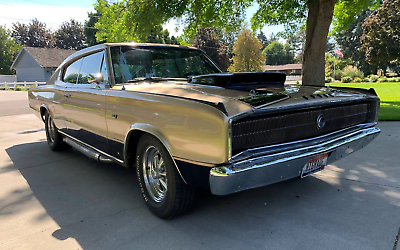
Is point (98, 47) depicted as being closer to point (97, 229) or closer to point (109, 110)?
point (109, 110)

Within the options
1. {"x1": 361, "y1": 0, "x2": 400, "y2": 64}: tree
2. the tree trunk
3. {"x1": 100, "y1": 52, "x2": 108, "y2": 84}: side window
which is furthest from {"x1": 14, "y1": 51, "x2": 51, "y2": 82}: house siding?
{"x1": 100, "y1": 52, "x2": 108, "y2": 84}: side window

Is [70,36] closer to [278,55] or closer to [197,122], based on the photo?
[278,55]

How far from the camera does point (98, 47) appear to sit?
4.02 metres

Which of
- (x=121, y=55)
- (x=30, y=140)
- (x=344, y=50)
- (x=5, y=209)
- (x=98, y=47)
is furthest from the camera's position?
(x=344, y=50)

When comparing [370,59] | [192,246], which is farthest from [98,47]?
[370,59]

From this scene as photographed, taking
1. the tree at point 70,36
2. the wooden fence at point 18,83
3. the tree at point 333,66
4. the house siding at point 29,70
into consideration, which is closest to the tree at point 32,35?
the tree at point 70,36

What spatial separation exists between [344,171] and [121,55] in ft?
11.0

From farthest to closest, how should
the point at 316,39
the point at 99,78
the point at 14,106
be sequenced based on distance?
the point at 14,106 → the point at 316,39 → the point at 99,78

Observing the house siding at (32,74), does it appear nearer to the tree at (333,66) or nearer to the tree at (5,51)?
the tree at (5,51)

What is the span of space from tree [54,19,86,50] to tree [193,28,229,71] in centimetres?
3548

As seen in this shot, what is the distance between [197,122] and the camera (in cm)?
242

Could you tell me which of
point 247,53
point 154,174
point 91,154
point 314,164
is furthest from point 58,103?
point 247,53

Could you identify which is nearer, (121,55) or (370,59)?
(121,55)

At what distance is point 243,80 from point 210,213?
1.39 m
